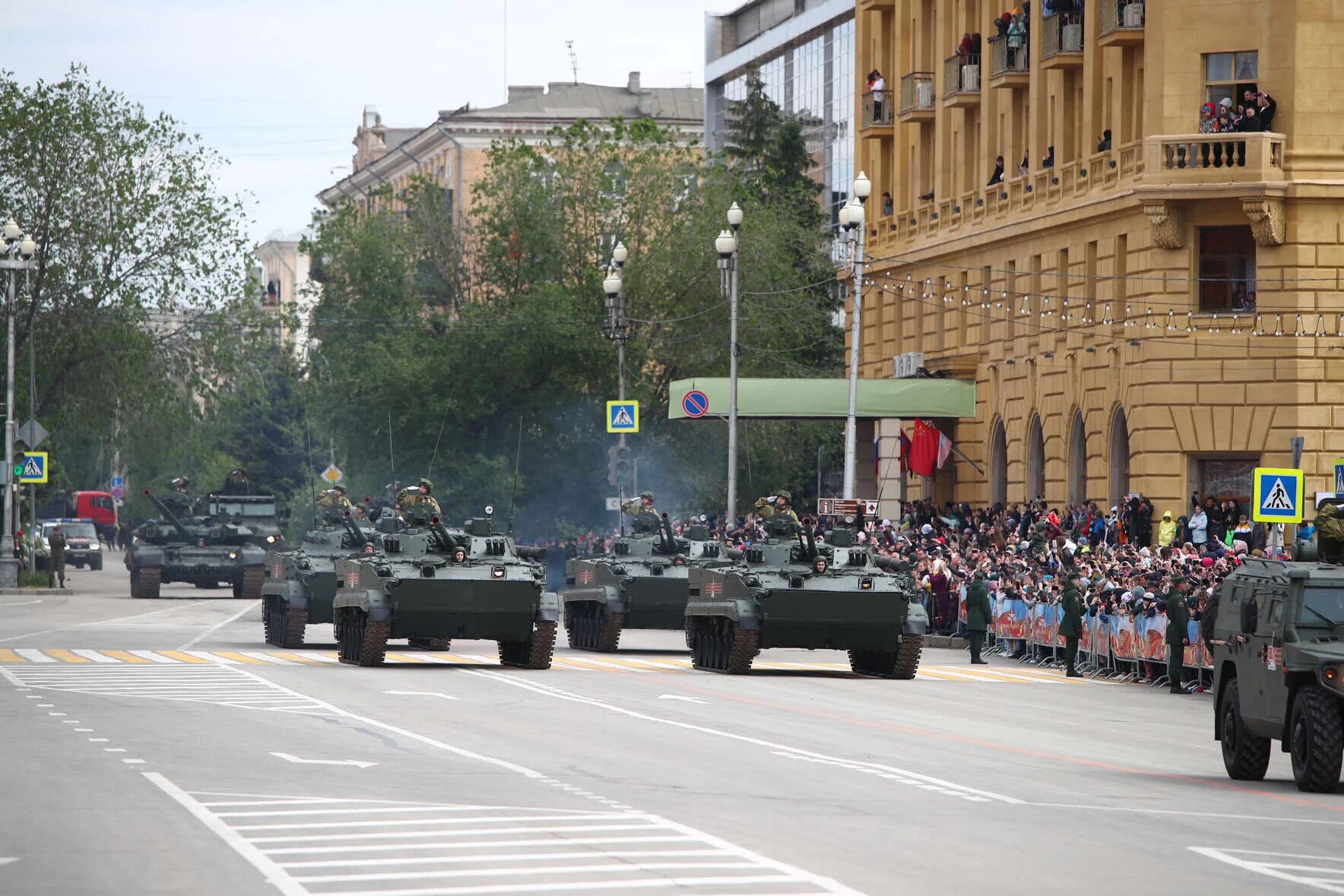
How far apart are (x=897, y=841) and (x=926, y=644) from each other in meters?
25.3

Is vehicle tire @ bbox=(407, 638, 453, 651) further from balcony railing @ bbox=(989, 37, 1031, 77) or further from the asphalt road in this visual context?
balcony railing @ bbox=(989, 37, 1031, 77)

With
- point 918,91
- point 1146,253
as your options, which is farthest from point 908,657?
point 918,91

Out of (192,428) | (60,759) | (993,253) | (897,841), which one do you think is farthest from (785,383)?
(897,841)

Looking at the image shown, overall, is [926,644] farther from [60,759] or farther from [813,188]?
[813,188]

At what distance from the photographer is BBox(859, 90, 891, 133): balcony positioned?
57.2 m

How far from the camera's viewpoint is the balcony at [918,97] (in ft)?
179

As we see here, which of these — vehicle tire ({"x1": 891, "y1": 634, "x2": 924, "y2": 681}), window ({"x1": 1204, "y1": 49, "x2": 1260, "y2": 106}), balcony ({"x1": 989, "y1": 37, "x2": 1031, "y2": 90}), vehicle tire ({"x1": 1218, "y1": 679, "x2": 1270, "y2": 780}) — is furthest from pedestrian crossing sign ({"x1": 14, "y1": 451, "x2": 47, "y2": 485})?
vehicle tire ({"x1": 1218, "y1": 679, "x2": 1270, "y2": 780})

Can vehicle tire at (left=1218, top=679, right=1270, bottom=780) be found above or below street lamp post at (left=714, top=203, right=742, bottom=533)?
below

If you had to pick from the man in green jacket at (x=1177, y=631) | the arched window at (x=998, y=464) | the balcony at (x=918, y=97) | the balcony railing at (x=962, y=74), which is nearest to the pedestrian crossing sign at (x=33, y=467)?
the arched window at (x=998, y=464)

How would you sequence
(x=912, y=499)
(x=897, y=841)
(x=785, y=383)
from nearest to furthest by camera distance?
(x=897, y=841)
(x=785, y=383)
(x=912, y=499)

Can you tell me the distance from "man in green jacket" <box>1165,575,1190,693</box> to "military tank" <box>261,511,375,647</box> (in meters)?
11.2

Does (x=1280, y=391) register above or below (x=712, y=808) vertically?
above

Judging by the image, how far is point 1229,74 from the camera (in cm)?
4094

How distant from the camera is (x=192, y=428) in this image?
6347 cm
